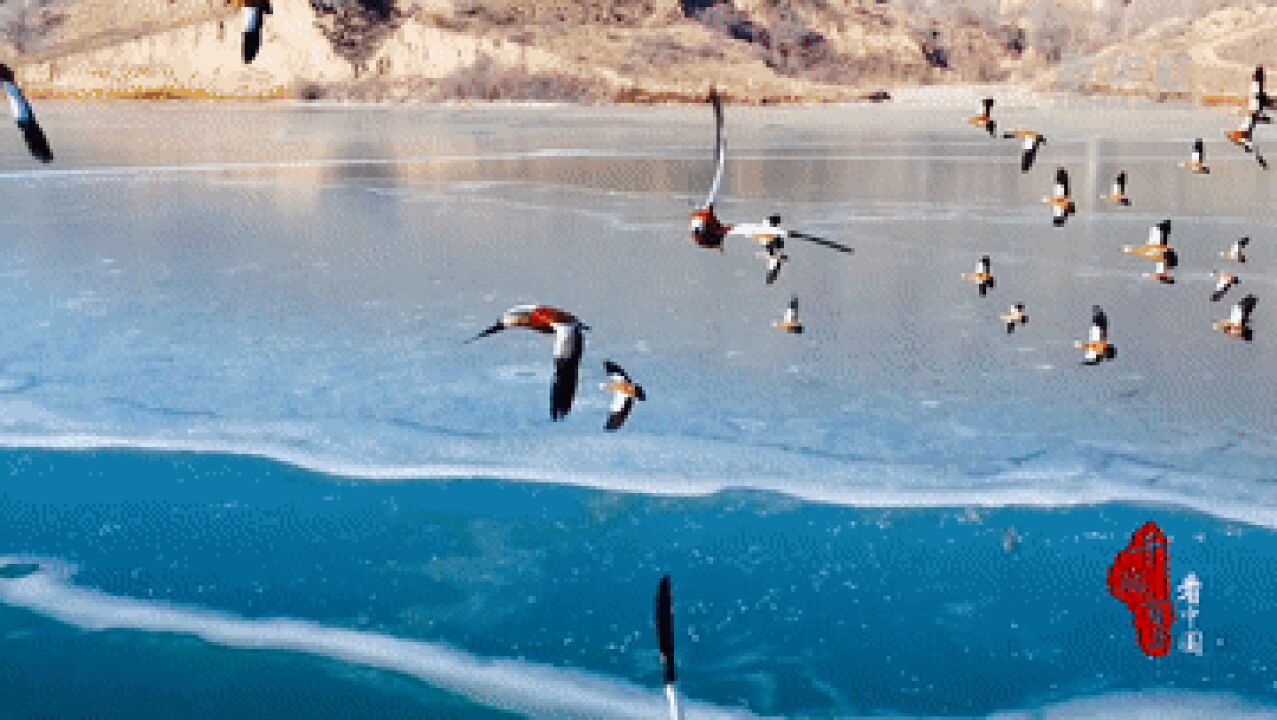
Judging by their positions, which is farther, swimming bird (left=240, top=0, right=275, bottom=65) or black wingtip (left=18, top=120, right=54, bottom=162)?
swimming bird (left=240, top=0, right=275, bottom=65)

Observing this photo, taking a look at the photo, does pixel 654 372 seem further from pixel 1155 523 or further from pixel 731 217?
pixel 731 217

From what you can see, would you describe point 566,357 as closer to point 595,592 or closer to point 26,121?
point 26,121

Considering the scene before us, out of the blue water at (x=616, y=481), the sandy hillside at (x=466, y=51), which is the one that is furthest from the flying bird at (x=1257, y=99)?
the sandy hillside at (x=466, y=51)

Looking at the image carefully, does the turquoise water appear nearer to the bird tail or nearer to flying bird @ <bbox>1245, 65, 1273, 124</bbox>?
flying bird @ <bbox>1245, 65, 1273, 124</bbox>

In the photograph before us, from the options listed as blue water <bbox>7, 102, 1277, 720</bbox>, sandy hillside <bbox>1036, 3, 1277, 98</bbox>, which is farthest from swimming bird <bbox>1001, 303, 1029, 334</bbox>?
sandy hillside <bbox>1036, 3, 1277, 98</bbox>

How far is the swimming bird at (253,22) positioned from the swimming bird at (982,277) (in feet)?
19.8

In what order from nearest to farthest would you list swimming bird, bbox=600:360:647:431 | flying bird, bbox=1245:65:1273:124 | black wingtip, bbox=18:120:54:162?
black wingtip, bbox=18:120:54:162, swimming bird, bbox=600:360:647:431, flying bird, bbox=1245:65:1273:124

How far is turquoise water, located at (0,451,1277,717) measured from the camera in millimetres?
5223

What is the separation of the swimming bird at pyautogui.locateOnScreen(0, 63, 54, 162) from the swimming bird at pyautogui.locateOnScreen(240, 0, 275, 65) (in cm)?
47

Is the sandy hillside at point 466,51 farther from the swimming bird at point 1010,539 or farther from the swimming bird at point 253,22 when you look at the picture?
the swimming bird at point 253,22

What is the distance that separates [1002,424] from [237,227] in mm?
11652

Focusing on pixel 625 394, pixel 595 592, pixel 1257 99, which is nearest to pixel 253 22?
pixel 625 394

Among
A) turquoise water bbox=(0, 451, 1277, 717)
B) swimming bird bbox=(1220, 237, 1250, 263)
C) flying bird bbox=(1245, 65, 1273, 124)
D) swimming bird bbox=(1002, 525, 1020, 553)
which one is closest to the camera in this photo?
turquoise water bbox=(0, 451, 1277, 717)

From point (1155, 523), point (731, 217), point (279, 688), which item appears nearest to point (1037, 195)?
point (731, 217)
